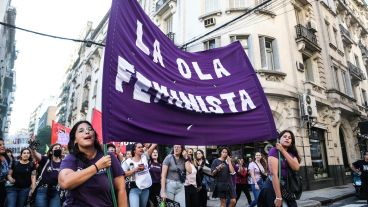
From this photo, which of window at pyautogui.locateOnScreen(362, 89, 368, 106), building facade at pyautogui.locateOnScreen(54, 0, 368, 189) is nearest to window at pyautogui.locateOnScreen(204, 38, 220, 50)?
building facade at pyautogui.locateOnScreen(54, 0, 368, 189)

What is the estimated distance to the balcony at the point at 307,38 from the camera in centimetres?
1597

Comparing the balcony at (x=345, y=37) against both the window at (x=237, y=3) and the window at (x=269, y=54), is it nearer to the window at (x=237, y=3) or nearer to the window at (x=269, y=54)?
the window at (x=269, y=54)

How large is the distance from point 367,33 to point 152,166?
31350 mm

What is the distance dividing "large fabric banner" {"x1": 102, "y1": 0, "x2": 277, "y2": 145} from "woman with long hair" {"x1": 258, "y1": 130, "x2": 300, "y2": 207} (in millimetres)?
314

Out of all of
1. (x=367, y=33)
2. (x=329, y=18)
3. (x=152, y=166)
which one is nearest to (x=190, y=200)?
(x=152, y=166)

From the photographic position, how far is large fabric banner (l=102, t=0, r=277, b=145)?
2.39m

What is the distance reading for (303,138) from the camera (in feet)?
47.1

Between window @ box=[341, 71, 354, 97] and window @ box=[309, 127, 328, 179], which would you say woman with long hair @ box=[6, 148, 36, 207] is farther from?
window @ box=[341, 71, 354, 97]

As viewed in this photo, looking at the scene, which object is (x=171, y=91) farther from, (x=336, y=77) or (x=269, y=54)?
A: (x=336, y=77)

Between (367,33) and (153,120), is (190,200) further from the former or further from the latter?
(367,33)

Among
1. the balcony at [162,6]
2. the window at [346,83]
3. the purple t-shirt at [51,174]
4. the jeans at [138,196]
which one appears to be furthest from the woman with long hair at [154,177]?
the window at [346,83]

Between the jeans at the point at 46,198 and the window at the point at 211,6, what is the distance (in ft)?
42.5

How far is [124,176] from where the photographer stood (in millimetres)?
2580

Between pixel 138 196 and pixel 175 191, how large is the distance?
2.35 ft
